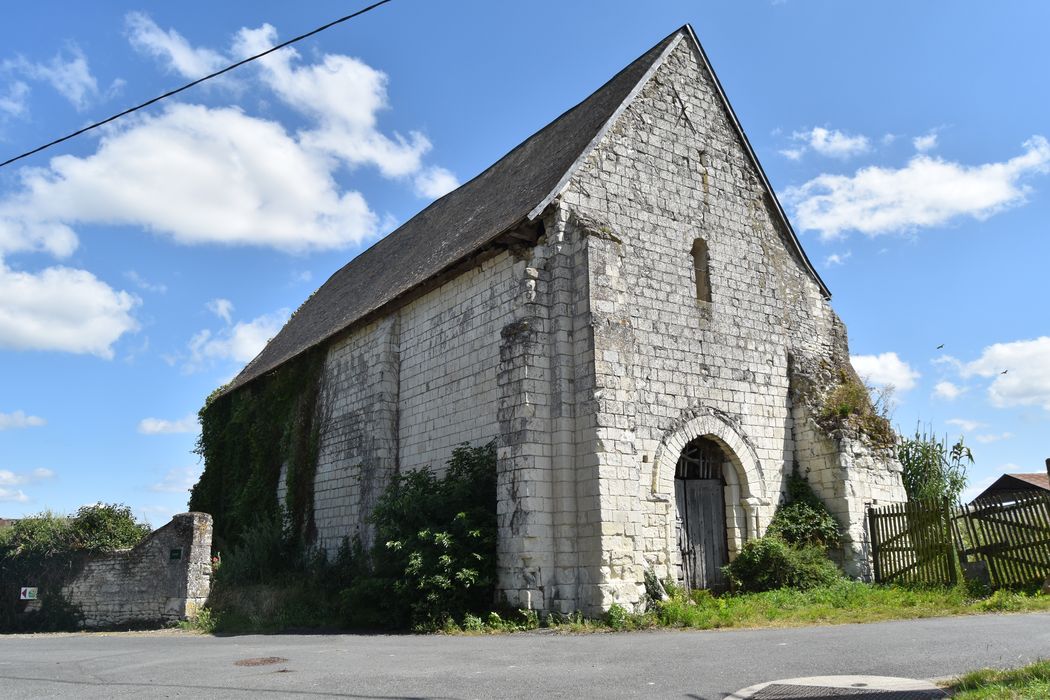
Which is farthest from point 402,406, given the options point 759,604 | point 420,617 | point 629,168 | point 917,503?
point 917,503

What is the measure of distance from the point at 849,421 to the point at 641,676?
839 cm

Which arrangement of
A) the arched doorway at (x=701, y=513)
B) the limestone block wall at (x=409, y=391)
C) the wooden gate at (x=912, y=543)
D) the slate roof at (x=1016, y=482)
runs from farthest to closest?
the slate roof at (x=1016, y=482), the limestone block wall at (x=409, y=391), the arched doorway at (x=701, y=513), the wooden gate at (x=912, y=543)

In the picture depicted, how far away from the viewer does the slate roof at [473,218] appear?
14000mm

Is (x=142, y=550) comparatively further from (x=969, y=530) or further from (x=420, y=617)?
(x=969, y=530)

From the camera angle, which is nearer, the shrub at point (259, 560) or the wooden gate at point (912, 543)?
the wooden gate at point (912, 543)

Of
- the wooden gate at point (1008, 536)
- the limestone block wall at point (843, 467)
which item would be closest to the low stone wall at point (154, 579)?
the limestone block wall at point (843, 467)

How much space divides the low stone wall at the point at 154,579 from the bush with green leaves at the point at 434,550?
4.84 metres

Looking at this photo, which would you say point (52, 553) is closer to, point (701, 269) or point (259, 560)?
point (259, 560)

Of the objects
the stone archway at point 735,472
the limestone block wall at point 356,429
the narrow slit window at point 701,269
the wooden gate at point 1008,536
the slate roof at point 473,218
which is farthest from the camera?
the limestone block wall at point 356,429

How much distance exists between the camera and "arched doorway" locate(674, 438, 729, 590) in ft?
42.7

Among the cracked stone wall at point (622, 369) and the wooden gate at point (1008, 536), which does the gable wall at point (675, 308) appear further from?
the wooden gate at point (1008, 536)

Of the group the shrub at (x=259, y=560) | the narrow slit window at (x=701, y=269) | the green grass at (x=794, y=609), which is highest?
the narrow slit window at (x=701, y=269)

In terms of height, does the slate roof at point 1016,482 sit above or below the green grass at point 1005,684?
above

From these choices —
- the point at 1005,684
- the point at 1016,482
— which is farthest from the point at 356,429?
the point at 1016,482
